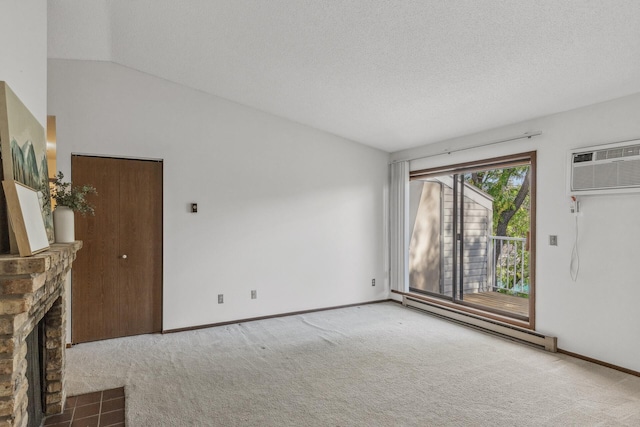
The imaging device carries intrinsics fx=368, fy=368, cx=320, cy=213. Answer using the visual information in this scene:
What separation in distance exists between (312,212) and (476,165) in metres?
2.24

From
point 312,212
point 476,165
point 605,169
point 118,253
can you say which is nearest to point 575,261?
point 605,169

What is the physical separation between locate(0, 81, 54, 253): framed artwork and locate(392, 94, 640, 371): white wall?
430cm

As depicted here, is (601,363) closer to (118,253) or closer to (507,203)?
(507,203)

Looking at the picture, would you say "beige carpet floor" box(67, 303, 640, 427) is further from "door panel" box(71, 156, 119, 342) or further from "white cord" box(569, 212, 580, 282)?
"white cord" box(569, 212, 580, 282)

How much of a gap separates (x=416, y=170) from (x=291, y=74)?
103 inches

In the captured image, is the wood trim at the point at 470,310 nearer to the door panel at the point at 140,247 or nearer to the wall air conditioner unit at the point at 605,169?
the wall air conditioner unit at the point at 605,169

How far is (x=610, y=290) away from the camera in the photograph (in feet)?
10.8

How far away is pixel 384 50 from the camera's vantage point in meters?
3.09

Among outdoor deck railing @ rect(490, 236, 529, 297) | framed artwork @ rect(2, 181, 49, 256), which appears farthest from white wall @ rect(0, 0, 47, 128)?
outdoor deck railing @ rect(490, 236, 529, 297)

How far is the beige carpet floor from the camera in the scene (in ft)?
8.25

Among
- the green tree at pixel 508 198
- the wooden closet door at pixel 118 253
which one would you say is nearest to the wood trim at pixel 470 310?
the green tree at pixel 508 198

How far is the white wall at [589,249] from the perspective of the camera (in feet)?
10.5

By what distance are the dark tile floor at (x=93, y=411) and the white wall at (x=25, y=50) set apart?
203 cm

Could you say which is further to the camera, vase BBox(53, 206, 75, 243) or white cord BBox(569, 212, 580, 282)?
white cord BBox(569, 212, 580, 282)
